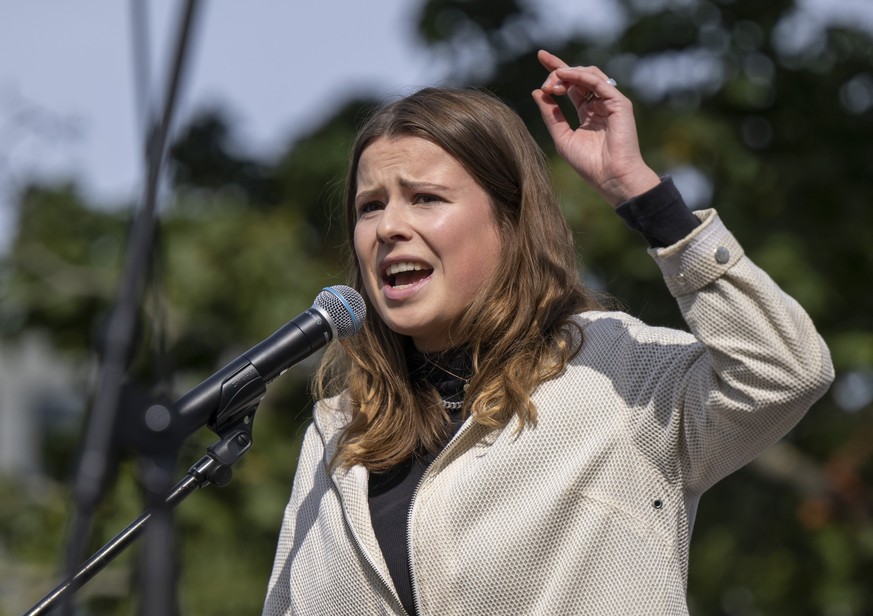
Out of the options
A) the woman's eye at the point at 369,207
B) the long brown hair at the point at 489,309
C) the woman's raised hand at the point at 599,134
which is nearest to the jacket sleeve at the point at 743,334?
the woman's raised hand at the point at 599,134

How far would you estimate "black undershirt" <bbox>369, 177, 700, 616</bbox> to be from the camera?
6.07 ft

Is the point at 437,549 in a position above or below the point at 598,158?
below

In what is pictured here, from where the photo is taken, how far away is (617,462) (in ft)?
6.50

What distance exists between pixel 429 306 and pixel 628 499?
19.1 inches

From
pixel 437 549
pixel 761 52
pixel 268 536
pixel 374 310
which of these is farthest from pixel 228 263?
pixel 437 549

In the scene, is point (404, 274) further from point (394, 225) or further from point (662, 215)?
point (662, 215)

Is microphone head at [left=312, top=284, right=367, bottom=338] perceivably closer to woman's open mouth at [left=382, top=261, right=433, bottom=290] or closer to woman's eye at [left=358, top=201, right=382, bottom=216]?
woman's open mouth at [left=382, top=261, right=433, bottom=290]

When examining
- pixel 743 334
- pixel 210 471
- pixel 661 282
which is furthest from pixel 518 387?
pixel 661 282

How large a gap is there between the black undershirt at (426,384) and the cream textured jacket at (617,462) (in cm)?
2

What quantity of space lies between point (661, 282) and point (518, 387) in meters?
4.58

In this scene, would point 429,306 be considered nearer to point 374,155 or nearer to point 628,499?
point 374,155

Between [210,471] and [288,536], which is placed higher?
[210,471]

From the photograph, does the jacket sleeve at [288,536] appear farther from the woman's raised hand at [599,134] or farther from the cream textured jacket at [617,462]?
the woman's raised hand at [599,134]

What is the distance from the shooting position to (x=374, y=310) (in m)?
2.45
